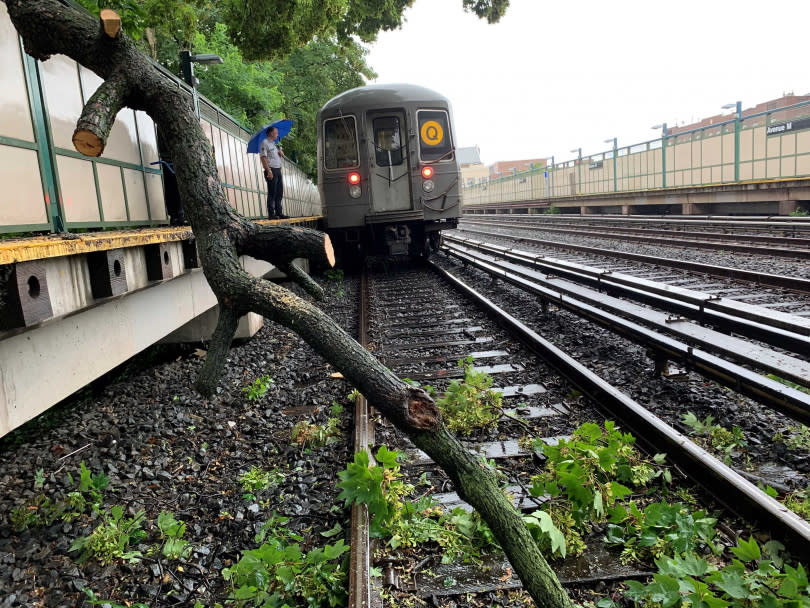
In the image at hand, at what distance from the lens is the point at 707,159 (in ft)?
72.6

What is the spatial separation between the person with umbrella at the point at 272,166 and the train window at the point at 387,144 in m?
2.15

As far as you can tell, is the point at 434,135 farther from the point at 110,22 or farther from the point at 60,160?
the point at 110,22

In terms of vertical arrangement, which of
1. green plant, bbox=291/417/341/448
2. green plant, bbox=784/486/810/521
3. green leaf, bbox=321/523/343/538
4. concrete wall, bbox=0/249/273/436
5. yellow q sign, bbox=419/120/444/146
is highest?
yellow q sign, bbox=419/120/444/146

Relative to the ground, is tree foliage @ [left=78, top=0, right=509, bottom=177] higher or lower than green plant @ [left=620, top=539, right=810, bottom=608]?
Answer: higher

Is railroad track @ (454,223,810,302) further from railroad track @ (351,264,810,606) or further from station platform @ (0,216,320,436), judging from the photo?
station platform @ (0,216,320,436)

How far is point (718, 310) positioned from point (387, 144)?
25.3ft

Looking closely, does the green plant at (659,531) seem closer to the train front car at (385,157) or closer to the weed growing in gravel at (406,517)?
the weed growing in gravel at (406,517)

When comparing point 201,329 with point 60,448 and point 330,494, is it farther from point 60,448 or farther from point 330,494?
point 330,494

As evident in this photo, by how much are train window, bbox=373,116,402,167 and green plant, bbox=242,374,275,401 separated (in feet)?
23.1

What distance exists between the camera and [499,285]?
1045 cm

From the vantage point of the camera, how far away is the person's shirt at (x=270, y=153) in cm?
991

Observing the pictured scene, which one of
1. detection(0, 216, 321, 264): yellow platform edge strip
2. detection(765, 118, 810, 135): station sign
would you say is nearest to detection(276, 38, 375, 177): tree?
detection(765, 118, 810, 135): station sign

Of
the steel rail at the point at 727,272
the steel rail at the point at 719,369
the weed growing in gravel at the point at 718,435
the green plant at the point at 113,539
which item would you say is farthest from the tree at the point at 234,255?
the steel rail at the point at 727,272

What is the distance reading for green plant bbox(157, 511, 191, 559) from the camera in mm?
2867
